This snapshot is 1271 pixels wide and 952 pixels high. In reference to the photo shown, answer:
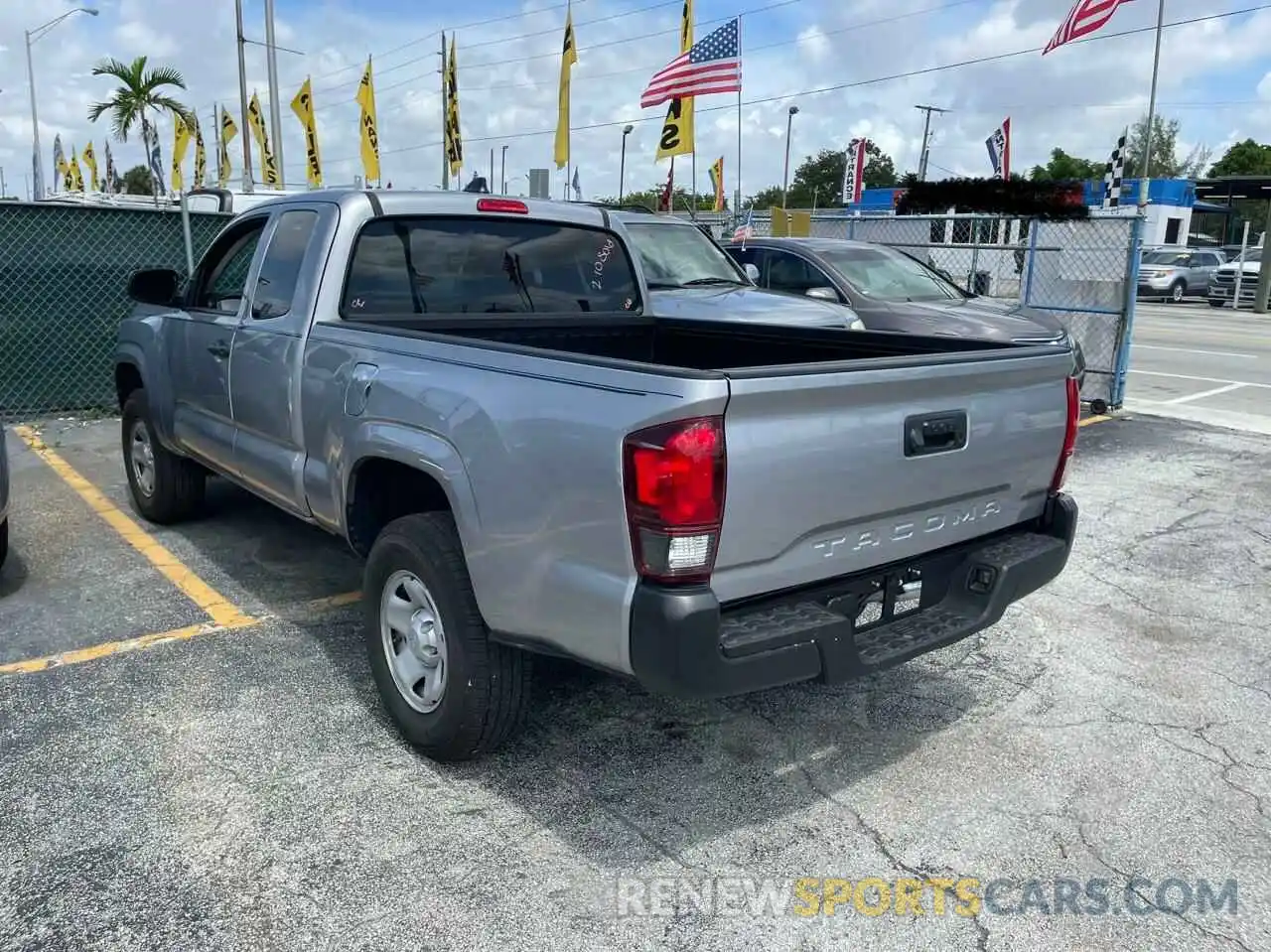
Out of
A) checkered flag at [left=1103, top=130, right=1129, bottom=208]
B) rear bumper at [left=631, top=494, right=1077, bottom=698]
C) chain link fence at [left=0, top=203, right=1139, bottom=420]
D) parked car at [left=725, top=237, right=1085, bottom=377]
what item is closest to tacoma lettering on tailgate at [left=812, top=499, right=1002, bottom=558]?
rear bumper at [left=631, top=494, right=1077, bottom=698]

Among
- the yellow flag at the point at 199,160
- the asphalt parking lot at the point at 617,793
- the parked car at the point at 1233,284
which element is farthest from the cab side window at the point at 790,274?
the yellow flag at the point at 199,160

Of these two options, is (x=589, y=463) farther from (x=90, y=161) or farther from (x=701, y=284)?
(x=90, y=161)

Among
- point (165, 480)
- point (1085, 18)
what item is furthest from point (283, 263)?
point (1085, 18)

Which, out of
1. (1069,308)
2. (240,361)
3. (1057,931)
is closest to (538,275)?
(240,361)

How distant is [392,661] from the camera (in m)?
3.67

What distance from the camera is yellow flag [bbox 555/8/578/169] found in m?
18.0

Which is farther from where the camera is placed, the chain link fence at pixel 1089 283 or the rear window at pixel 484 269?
the chain link fence at pixel 1089 283

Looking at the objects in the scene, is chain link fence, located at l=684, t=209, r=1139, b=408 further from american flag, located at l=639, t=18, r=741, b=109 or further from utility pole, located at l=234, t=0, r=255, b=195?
utility pole, located at l=234, t=0, r=255, b=195

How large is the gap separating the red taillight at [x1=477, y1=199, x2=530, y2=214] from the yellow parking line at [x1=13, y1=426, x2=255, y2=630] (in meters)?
2.12

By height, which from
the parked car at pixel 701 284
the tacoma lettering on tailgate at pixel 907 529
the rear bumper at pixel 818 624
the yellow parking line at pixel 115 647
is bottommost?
the yellow parking line at pixel 115 647

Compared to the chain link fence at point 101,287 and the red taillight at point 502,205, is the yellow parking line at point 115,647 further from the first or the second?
the chain link fence at point 101,287

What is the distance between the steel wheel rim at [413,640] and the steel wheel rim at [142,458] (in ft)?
10.1

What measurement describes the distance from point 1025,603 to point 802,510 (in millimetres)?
2790

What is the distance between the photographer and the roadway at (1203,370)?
35.4ft
